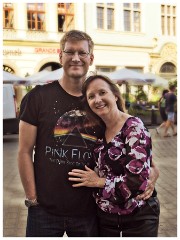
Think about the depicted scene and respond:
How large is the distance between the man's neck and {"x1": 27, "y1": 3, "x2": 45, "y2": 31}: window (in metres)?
21.7

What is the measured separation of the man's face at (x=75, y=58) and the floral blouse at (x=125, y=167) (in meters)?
0.43

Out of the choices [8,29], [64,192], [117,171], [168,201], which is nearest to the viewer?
[117,171]

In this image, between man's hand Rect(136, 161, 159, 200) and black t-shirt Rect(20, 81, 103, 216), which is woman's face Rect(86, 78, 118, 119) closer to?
black t-shirt Rect(20, 81, 103, 216)

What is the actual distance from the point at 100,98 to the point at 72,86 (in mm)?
214

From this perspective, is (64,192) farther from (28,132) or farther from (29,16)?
(29,16)

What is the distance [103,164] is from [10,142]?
34.5ft

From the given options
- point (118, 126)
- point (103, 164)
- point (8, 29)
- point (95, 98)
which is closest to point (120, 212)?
point (103, 164)

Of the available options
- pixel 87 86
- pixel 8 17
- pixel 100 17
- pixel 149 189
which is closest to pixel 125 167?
pixel 149 189

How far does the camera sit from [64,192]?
2.14 m

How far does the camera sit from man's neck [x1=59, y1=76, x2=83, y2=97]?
86.5 inches

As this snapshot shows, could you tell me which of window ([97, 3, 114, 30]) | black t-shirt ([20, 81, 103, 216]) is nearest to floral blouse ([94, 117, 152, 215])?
black t-shirt ([20, 81, 103, 216])

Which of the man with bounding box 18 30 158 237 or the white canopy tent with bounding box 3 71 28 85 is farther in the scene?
the white canopy tent with bounding box 3 71 28 85

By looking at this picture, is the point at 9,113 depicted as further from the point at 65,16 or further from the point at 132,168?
the point at 65,16

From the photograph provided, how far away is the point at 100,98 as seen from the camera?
6.83 feet
